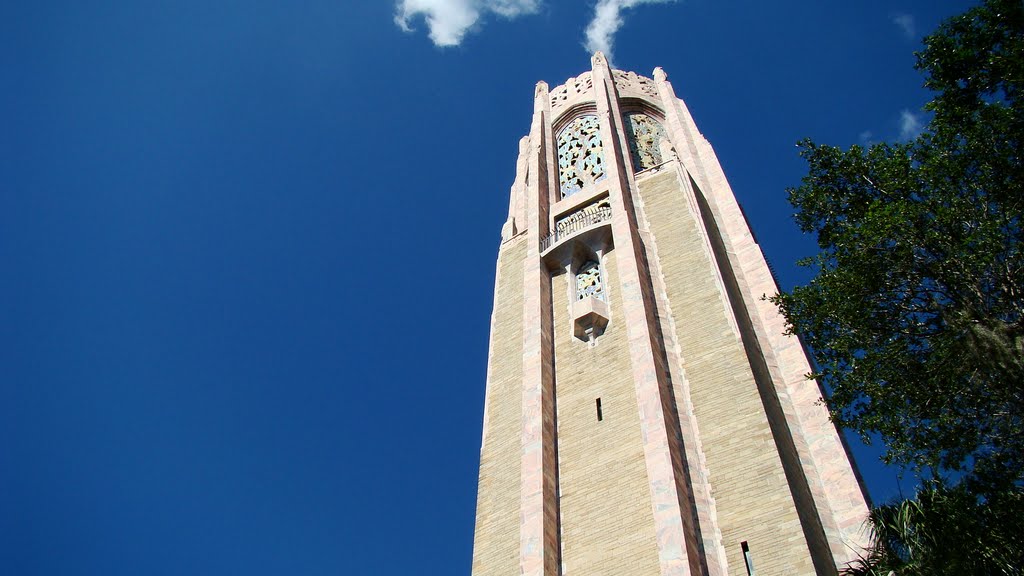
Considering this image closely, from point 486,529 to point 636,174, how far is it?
406 inches

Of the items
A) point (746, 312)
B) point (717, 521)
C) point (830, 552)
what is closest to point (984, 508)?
point (830, 552)

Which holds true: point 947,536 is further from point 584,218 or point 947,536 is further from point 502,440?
point 584,218

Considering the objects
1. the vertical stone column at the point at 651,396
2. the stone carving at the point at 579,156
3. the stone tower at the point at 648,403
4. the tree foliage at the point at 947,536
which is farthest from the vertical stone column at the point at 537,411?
the tree foliage at the point at 947,536

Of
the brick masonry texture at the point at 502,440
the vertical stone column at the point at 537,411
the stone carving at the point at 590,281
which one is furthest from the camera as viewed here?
the stone carving at the point at 590,281

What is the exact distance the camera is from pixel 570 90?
27016 mm

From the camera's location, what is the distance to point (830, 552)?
11.9 m

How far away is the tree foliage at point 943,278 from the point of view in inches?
386

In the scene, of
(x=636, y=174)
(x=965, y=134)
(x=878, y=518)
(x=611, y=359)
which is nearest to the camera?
(x=878, y=518)

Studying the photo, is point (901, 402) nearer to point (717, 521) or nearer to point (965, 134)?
point (717, 521)

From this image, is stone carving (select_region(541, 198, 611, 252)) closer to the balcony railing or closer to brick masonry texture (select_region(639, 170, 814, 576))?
the balcony railing

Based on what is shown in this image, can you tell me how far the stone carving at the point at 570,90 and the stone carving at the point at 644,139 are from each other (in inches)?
69.1

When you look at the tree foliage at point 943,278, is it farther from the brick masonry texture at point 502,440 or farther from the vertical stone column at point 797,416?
the brick masonry texture at point 502,440

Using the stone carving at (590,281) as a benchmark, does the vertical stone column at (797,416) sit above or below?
below

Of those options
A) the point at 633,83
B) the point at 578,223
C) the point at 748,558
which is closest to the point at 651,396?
the point at 748,558
